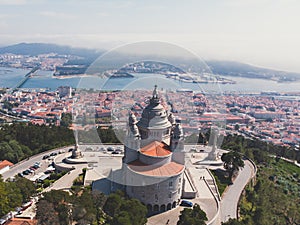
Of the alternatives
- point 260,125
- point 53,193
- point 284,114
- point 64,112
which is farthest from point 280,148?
point 64,112

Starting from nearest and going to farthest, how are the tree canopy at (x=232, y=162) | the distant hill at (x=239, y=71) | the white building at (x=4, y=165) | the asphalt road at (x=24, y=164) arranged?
the asphalt road at (x=24, y=164)
the white building at (x=4, y=165)
the tree canopy at (x=232, y=162)
the distant hill at (x=239, y=71)

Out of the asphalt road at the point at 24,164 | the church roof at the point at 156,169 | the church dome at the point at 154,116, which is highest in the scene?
the church dome at the point at 154,116

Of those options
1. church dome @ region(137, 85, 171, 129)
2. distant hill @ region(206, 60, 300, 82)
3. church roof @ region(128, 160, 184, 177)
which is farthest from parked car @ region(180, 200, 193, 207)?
distant hill @ region(206, 60, 300, 82)

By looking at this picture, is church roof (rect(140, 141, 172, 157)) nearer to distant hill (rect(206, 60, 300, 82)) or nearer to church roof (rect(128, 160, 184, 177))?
church roof (rect(128, 160, 184, 177))

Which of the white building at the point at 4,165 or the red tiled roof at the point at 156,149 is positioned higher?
the red tiled roof at the point at 156,149

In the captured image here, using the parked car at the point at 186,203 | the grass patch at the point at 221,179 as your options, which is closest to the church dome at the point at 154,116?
the parked car at the point at 186,203

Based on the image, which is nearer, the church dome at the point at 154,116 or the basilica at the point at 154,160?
the basilica at the point at 154,160

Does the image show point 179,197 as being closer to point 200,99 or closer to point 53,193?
point 53,193

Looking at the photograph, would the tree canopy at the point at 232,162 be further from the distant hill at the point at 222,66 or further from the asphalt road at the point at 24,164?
the distant hill at the point at 222,66
